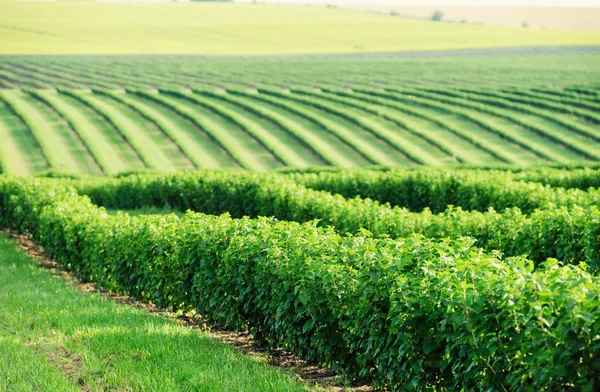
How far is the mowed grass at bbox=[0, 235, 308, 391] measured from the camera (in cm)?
813

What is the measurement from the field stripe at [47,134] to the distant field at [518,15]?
11021cm

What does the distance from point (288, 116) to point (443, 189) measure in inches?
1154

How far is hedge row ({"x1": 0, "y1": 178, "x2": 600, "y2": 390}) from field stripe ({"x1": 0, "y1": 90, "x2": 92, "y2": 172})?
26130 mm

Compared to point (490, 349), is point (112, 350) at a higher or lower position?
lower

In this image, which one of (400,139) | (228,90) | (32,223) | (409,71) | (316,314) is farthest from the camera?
(409,71)

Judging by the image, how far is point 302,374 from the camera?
9258 mm

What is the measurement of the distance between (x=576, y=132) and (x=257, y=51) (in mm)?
62490

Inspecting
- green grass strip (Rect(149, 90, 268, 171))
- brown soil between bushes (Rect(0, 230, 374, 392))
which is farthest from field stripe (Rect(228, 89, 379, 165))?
brown soil between bushes (Rect(0, 230, 374, 392))

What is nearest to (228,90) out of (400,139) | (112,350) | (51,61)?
(400,139)

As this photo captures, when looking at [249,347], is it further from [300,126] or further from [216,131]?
[300,126]

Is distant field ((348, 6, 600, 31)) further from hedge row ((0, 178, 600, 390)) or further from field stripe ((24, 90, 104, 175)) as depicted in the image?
hedge row ((0, 178, 600, 390))

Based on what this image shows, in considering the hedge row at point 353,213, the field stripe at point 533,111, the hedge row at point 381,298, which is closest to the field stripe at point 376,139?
the field stripe at point 533,111

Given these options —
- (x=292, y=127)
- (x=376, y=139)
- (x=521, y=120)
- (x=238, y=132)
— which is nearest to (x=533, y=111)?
(x=521, y=120)

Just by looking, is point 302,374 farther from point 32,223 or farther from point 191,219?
point 32,223
